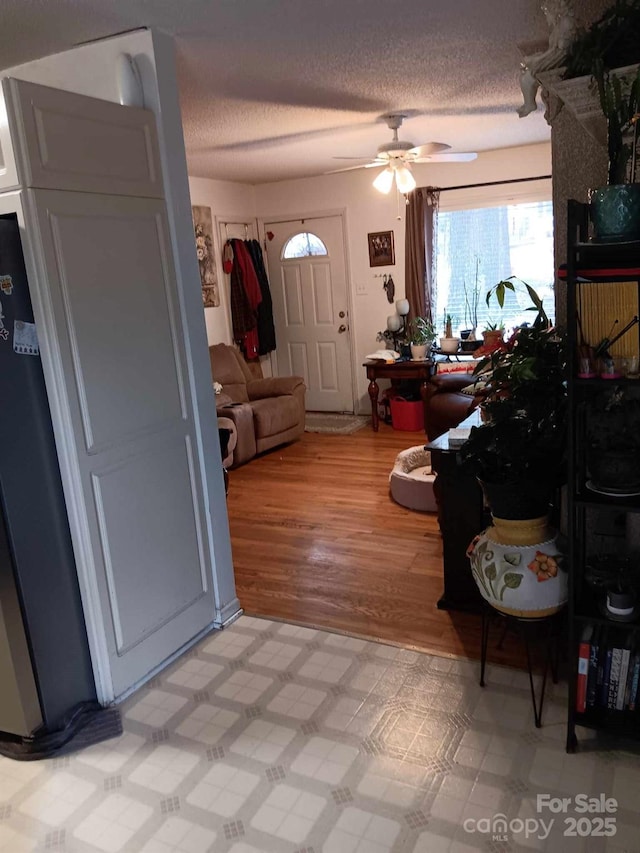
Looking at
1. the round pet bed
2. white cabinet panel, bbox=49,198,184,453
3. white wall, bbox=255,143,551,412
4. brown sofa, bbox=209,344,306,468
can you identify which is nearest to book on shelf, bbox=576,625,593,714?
white cabinet panel, bbox=49,198,184,453

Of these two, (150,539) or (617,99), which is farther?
(150,539)

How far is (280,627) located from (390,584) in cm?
59

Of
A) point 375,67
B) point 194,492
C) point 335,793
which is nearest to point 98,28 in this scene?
point 375,67

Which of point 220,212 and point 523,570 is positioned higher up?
point 220,212

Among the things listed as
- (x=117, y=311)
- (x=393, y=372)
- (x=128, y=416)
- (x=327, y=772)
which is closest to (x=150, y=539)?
(x=128, y=416)

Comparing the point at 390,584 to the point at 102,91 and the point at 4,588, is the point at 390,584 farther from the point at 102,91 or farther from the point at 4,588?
the point at 102,91

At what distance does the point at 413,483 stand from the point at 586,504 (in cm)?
219

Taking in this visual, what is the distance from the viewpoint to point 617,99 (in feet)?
5.46

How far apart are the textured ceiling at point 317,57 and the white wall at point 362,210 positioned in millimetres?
1231

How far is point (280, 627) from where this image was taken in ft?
9.15

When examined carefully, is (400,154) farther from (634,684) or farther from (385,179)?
(634,684)

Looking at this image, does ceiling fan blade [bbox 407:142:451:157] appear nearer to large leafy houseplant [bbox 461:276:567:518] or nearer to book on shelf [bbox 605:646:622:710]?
large leafy houseplant [bbox 461:276:567:518]

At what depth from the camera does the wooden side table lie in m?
5.76

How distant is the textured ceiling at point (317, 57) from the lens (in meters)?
2.25
